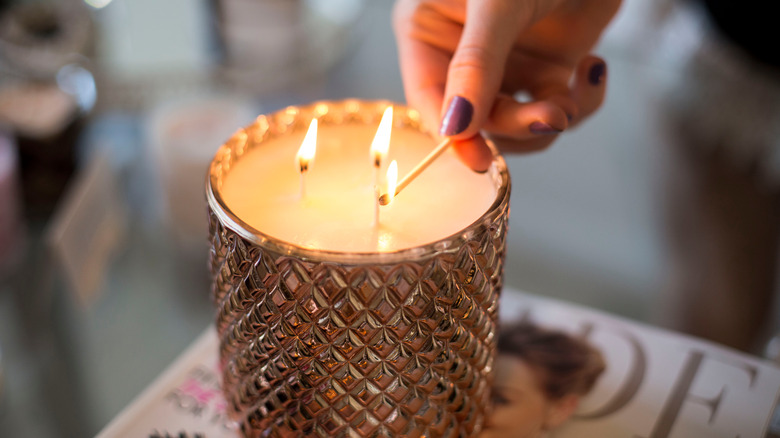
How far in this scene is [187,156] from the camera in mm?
801

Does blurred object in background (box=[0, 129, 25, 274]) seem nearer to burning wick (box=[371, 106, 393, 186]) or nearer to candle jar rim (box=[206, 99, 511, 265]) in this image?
candle jar rim (box=[206, 99, 511, 265])

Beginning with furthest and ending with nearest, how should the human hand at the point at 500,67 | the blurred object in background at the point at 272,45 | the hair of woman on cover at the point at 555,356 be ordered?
the blurred object in background at the point at 272,45 → the hair of woman on cover at the point at 555,356 → the human hand at the point at 500,67

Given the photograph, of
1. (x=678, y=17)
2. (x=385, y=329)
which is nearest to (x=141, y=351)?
(x=385, y=329)

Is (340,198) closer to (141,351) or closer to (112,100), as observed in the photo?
(141,351)

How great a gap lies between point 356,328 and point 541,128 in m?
0.22

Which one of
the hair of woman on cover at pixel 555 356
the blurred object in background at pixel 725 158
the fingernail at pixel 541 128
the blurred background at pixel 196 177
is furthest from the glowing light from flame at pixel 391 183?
the blurred object in background at pixel 725 158

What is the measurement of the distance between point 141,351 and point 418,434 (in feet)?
1.23

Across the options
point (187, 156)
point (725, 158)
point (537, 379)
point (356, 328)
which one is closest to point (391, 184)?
point (356, 328)

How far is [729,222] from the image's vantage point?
0.96m

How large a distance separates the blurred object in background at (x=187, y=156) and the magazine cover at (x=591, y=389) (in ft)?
0.72

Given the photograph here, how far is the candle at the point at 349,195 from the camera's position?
0.45m

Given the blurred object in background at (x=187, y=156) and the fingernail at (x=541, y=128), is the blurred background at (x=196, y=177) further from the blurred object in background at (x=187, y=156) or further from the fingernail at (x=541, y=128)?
the fingernail at (x=541, y=128)

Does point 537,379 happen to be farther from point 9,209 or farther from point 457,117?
point 9,209

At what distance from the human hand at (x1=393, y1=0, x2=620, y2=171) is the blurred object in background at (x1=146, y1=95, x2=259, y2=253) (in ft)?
0.98
